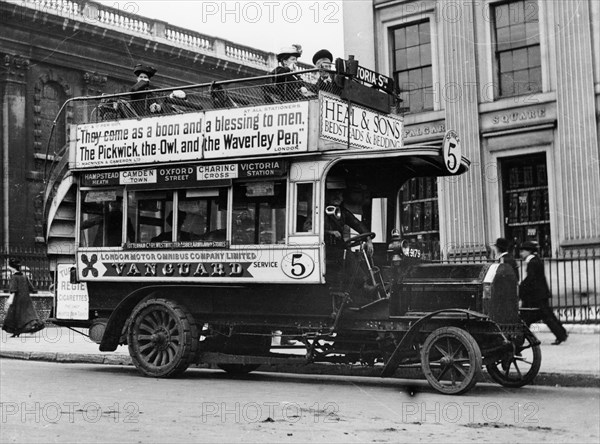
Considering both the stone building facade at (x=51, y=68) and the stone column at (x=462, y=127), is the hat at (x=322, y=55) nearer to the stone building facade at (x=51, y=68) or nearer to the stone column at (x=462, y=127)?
the stone column at (x=462, y=127)

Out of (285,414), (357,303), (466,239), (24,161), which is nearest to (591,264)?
(466,239)

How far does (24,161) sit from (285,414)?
24208 millimetres

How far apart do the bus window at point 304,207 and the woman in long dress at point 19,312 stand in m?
11.1

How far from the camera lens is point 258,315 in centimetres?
1118

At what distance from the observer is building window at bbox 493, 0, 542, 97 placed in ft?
60.0

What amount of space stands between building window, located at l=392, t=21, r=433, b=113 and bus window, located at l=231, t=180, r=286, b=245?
30.9 ft

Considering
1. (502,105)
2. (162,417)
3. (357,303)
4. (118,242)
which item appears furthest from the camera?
(502,105)

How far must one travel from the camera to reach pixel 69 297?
40.8ft

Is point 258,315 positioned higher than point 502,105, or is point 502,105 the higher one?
point 502,105

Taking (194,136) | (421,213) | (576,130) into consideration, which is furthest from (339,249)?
(421,213)

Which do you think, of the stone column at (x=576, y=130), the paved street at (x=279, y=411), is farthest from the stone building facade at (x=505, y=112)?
the paved street at (x=279, y=411)

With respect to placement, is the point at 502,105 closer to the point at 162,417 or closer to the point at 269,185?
the point at 269,185

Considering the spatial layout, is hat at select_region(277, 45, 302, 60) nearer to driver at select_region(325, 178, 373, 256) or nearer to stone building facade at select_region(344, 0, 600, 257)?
driver at select_region(325, 178, 373, 256)

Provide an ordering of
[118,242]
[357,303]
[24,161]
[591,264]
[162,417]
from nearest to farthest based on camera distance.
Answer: [162,417]
[357,303]
[118,242]
[591,264]
[24,161]
